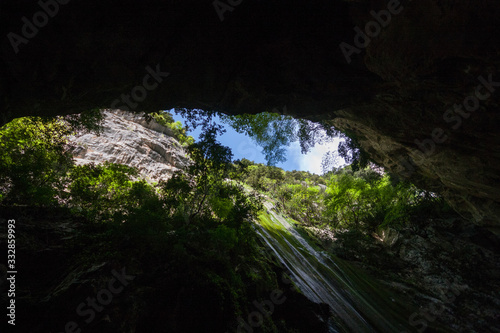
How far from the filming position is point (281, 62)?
6.21 metres

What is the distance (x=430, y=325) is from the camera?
8320 mm

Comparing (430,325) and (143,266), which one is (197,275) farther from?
(430,325)

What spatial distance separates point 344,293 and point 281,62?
11.7 m

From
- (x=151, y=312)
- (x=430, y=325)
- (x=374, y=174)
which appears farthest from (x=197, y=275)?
(x=374, y=174)

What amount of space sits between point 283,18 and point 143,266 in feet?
26.7

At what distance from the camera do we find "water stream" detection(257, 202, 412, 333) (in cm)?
767

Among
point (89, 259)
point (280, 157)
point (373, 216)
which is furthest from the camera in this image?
point (373, 216)

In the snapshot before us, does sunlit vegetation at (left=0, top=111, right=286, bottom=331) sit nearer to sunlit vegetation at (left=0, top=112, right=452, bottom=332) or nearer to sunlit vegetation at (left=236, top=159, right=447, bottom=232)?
sunlit vegetation at (left=0, top=112, right=452, bottom=332)

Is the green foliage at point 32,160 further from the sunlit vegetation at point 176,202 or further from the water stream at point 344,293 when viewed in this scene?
the water stream at point 344,293

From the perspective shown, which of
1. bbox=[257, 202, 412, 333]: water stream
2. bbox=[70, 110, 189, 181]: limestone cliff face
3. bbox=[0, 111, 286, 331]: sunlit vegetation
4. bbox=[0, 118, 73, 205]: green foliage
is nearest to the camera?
bbox=[0, 111, 286, 331]: sunlit vegetation

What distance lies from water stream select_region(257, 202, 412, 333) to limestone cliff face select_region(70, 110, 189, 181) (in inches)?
713

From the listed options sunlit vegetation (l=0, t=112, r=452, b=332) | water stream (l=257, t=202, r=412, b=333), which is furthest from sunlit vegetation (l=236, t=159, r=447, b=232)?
water stream (l=257, t=202, r=412, b=333)

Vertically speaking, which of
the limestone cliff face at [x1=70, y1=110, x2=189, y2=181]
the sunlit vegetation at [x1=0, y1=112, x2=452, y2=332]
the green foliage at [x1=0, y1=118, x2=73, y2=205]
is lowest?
the sunlit vegetation at [x1=0, y1=112, x2=452, y2=332]

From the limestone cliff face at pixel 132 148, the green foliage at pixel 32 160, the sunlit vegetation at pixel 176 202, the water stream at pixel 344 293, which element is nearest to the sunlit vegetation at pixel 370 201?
the sunlit vegetation at pixel 176 202
